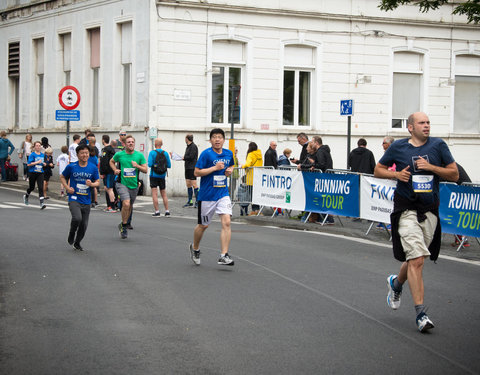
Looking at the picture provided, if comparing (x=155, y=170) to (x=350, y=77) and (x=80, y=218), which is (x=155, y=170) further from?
(x=350, y=77)

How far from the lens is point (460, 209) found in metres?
13.4

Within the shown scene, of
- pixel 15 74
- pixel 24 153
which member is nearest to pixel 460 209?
pixel 24 153

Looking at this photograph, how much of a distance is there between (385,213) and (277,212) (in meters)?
4.79

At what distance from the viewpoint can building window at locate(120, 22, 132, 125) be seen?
90.5ft

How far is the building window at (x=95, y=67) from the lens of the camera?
29438 millimetres

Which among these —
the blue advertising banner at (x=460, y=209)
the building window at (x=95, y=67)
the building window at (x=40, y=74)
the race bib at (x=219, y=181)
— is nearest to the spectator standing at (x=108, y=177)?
the building window at (x=95, y=67)

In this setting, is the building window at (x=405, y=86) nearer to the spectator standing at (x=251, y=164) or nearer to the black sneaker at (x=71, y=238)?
the spectator standing at (x=251, y=164)

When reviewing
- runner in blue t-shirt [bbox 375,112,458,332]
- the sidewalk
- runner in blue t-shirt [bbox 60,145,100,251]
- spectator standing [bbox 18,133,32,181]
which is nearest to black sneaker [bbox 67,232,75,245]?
runner in blue t-shirt [bbox 60,145,100,251]

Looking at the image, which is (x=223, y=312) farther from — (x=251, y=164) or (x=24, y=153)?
(x=24, y=153)

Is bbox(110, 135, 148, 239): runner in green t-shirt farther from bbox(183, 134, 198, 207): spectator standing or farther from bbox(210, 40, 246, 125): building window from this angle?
bbox(210, 40, 246, 125): building window

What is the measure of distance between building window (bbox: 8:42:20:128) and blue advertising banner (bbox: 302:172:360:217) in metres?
20.3

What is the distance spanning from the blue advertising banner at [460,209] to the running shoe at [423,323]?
20.7ft

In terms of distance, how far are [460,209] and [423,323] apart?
6699mm

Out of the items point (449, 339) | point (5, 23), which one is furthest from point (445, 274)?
point (5, 23)
